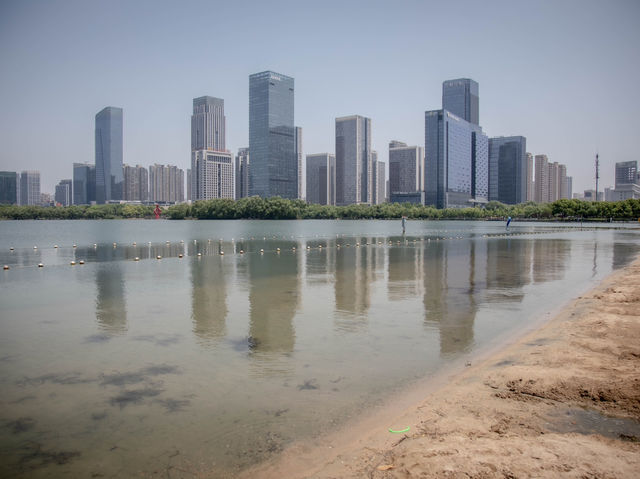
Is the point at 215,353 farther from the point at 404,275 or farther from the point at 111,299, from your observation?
the point at 404,275

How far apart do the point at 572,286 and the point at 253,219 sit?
505ft

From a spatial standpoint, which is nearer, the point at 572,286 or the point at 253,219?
the point at 572,286

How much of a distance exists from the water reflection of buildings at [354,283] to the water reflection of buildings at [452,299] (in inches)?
86.8

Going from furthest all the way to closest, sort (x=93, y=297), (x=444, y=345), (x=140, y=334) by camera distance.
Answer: (x=93, y=297) < (x=140, y=334) < (x=444, y=345)

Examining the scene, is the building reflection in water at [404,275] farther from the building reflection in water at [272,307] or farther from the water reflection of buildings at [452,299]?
the building reflection in water at [272,307]

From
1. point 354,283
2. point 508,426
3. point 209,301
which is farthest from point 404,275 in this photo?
point 508,426

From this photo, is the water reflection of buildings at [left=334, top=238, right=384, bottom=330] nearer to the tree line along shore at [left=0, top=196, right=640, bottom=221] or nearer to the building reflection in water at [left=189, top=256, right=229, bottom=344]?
the building reflection in water at [left=189, top=256, right=229, bottom=344]

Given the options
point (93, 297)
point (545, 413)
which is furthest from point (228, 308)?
point (545, 413)

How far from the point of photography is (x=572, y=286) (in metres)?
20.3

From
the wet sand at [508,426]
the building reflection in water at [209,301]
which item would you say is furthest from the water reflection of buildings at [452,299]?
the building reflection in water at [209,301]

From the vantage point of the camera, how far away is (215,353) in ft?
35.9

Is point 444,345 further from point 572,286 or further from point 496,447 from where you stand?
point 572,286

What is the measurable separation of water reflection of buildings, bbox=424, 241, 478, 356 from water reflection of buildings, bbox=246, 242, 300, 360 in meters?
4.08

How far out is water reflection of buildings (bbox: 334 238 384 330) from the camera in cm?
1480
